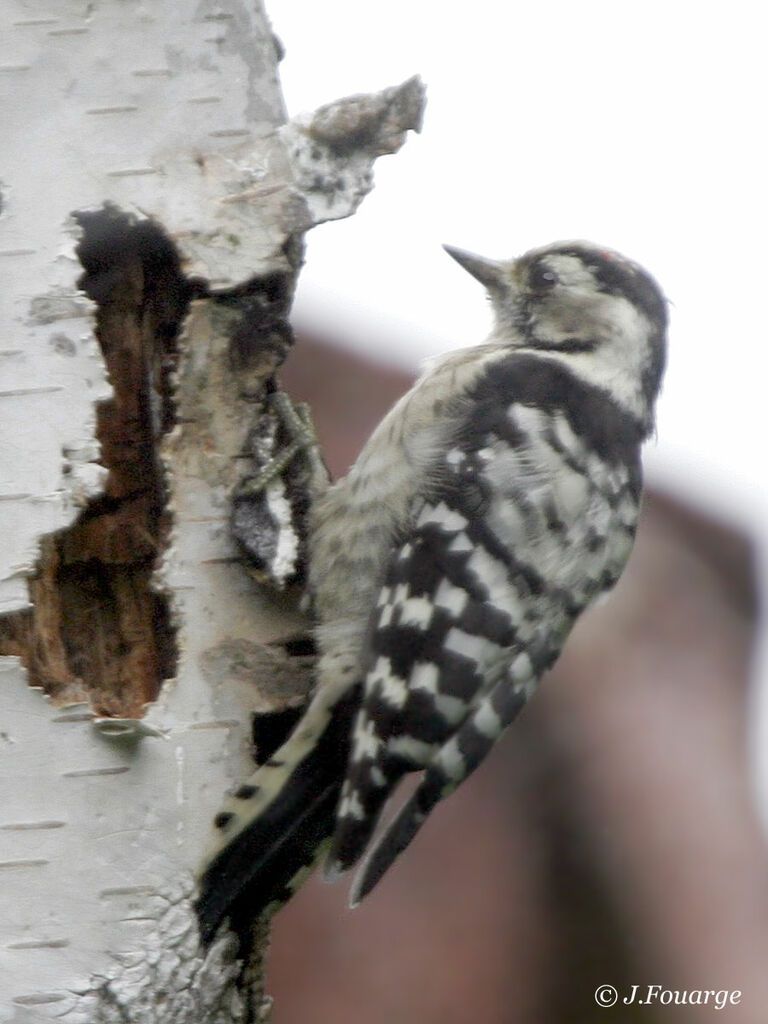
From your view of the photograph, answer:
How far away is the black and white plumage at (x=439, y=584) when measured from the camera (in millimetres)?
2266

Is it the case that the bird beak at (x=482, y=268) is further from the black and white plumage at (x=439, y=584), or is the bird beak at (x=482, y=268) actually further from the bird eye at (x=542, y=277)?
the black and white plumage at (x=439, y=584)

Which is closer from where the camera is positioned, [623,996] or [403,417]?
[403,417]

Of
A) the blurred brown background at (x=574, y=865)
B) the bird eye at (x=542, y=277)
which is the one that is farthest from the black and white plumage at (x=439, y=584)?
the blurred brown background at (x=574, y=865)

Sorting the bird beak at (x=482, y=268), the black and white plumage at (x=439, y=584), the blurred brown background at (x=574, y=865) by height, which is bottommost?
the blurred brown background at (x=574, y=865)

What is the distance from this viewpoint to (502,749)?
3672mm

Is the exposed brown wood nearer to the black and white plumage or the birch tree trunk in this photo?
the birch tree trunk

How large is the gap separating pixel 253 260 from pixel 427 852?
177 centimetres

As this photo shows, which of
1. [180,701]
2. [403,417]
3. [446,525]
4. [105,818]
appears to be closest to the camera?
[105,818]

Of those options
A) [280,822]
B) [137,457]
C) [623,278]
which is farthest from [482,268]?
[280,822]

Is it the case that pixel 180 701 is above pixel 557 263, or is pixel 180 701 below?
below

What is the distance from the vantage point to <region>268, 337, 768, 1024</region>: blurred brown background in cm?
344

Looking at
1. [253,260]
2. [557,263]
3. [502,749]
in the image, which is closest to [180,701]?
[253,260]

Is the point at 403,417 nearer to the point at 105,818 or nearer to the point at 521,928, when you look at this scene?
the point at 105,818

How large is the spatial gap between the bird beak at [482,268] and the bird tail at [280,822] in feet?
3.59
